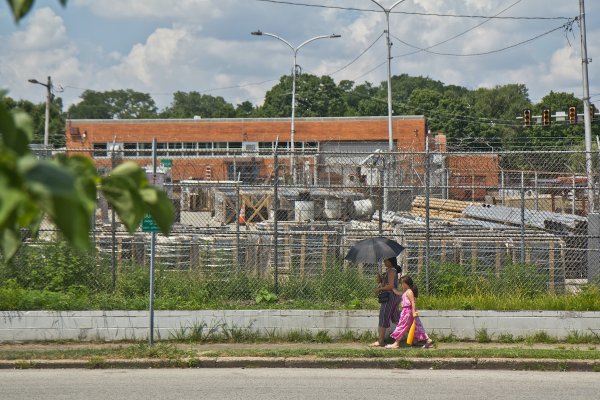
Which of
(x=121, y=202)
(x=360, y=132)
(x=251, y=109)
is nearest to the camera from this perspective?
(x=121, y=202)

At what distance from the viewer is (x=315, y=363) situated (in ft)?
43.2

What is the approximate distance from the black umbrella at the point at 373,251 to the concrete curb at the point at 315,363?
178 cm

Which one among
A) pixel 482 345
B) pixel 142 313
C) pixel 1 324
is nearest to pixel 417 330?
pixel 482 345

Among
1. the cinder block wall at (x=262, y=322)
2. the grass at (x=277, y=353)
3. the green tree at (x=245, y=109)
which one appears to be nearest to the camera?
the grass at (x=277, y=353)

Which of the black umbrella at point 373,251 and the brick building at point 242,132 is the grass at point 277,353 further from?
the brick building at point 242,132

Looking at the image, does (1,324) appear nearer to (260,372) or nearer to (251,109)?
(260,372)

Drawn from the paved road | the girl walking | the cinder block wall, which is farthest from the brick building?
the paved road

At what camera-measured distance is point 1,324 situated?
49.0 feet

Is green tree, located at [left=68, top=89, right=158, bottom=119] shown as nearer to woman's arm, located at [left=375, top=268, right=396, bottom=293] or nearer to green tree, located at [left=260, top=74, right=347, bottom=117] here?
green tree, located at [left=260, top=74, right=347, bottom=117]

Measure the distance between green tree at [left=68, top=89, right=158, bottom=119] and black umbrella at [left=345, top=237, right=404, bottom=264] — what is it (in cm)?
13052

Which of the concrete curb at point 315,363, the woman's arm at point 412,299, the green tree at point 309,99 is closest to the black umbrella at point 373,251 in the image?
the woman's arm at point 412,299

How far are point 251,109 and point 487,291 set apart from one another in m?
107

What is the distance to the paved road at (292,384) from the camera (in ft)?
35.8

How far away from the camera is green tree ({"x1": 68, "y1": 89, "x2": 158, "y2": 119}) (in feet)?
488
